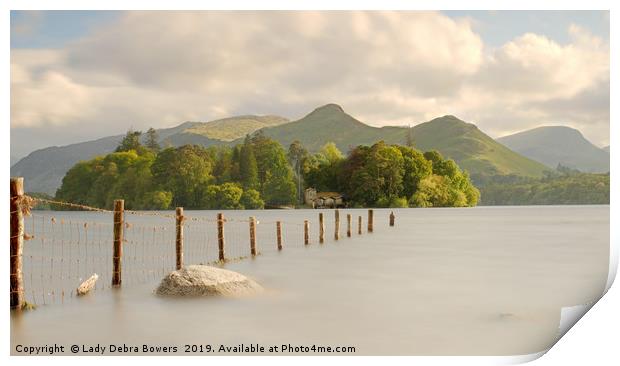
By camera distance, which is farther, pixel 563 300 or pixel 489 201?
pixel 489 201

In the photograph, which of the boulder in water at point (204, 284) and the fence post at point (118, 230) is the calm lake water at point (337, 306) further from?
the fence post at point (118, 230)

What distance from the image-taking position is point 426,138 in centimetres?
8962

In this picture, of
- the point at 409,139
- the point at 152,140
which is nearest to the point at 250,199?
the point at 152,140

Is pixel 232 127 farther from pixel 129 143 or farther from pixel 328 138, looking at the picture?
pixel 328 138

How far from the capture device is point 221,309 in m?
8.84

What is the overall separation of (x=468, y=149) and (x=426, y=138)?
25.1 feet

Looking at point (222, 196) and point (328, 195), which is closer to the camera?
point (222, 196)

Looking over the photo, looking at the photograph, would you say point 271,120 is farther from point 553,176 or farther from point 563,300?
point 563,300

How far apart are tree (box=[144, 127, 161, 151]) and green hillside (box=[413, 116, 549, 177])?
36.5 meters

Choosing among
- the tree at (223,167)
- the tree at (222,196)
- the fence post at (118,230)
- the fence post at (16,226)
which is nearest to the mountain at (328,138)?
the tree at (223,167)

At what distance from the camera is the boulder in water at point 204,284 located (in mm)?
9070

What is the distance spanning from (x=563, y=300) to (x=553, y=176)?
62.4m

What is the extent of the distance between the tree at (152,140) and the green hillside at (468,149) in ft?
120
